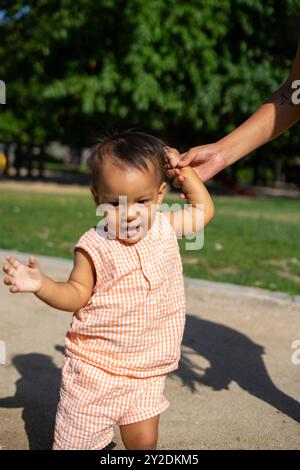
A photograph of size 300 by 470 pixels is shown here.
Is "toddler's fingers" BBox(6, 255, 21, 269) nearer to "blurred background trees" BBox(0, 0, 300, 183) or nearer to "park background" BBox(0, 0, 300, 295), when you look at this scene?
"park background" BBox(0, 0, 300, 295)

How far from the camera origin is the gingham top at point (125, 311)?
7.20 ft

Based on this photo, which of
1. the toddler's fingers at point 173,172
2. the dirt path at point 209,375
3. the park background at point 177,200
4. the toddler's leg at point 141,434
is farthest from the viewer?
the park background at point 177,200

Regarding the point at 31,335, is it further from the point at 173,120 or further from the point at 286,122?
the point at 173,120

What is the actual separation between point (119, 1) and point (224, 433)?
17955 millimetres

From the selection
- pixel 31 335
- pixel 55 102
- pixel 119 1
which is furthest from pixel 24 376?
pixel 55 102

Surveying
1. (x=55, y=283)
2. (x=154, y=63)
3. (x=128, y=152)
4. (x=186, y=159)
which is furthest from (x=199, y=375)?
(x=154, y=63)

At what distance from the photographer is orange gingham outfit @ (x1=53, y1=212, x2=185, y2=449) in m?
2.20

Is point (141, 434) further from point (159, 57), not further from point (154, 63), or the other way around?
point (159, 57)

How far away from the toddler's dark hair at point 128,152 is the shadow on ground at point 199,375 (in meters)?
1.27

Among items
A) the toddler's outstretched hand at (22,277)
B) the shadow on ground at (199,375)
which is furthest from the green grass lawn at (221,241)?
the toddler's outstretched hand at (22,277)

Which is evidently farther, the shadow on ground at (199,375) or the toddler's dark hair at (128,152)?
the shadow on ground at (199,375)

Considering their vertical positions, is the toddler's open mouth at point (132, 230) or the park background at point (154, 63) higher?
the park background at point (154, 63)

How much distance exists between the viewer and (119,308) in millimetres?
2191

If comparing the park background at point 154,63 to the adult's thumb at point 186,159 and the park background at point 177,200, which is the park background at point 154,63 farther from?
the adult's thumb at point 186,159
